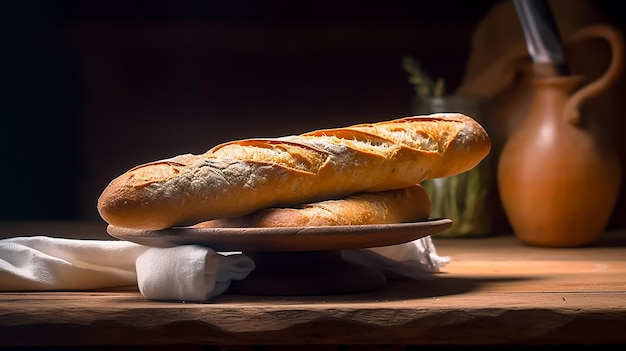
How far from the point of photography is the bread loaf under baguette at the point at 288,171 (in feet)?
3.10

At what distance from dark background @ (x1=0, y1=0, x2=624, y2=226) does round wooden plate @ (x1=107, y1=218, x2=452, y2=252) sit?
0.85m

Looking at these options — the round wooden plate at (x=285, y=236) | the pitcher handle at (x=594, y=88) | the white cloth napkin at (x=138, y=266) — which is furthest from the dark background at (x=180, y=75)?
the round wooden plate at (x=285, y=236)

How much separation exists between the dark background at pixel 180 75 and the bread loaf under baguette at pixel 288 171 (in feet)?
2.40

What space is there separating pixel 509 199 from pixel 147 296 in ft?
2.33

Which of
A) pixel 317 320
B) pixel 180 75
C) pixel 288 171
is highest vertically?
pixel 180 75

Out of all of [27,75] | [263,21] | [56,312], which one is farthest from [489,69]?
[56,312]

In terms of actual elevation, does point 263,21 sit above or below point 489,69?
above

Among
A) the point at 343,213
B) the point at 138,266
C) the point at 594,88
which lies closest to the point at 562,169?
the point at 594,88

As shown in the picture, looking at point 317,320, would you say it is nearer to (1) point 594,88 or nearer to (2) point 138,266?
(2) point 138,266

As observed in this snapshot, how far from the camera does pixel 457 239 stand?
164 cm

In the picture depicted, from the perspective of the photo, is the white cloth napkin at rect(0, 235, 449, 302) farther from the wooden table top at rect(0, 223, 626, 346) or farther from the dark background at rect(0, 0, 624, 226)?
the dark background at rect(0, 0, 624, 226)

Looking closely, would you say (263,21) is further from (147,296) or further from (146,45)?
(147,296)

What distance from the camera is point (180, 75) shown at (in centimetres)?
184

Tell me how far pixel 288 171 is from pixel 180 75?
0.89 metres
